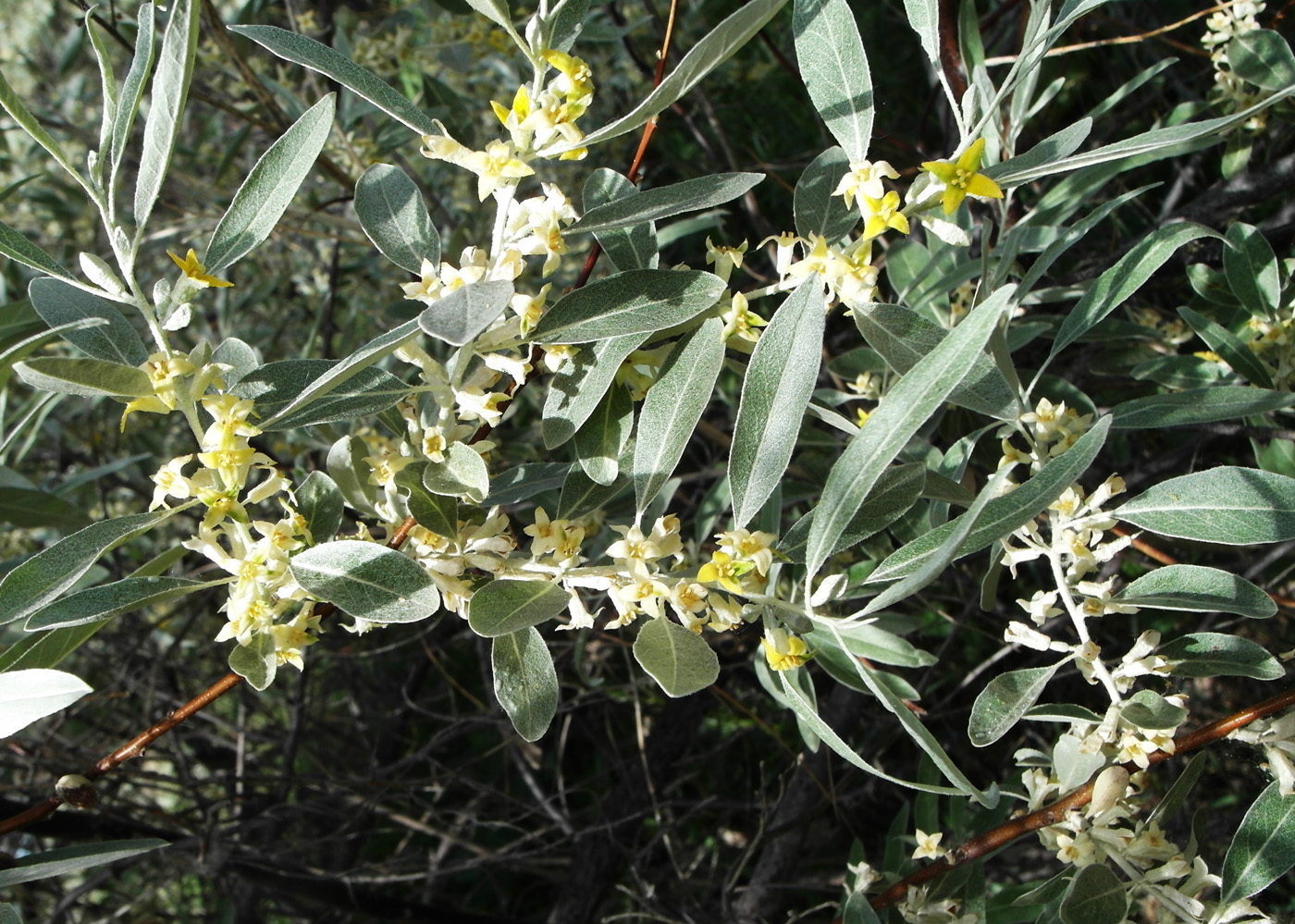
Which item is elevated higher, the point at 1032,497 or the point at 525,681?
the point at 1032,497

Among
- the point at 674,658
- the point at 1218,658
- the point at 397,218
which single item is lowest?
the point at 1218,658

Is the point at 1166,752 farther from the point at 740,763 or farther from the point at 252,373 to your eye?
the point at 740,763

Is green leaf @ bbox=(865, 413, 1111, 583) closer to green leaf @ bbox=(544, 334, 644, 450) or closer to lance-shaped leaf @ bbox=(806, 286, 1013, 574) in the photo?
lance-shaped leaf @ bbox=(806, 286, 1013, 574)

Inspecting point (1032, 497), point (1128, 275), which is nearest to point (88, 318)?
point (1032, 497)

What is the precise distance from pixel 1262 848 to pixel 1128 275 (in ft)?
1.99

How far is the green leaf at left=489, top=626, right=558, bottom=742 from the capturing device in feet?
2.85

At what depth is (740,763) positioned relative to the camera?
104 inches

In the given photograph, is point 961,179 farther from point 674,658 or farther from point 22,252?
point 22,252

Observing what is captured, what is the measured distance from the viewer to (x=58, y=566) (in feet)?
2.60

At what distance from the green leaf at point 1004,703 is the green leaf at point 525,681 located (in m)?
0.40

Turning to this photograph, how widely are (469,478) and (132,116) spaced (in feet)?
1.43

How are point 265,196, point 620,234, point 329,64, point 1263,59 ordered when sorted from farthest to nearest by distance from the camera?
point 1263,59 < point 620,234 < point 265,196 < point 329,64

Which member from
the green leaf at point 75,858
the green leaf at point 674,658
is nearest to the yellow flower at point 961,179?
the green leaf at point 674,658

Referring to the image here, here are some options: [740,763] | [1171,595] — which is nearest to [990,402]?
[1171,595]
